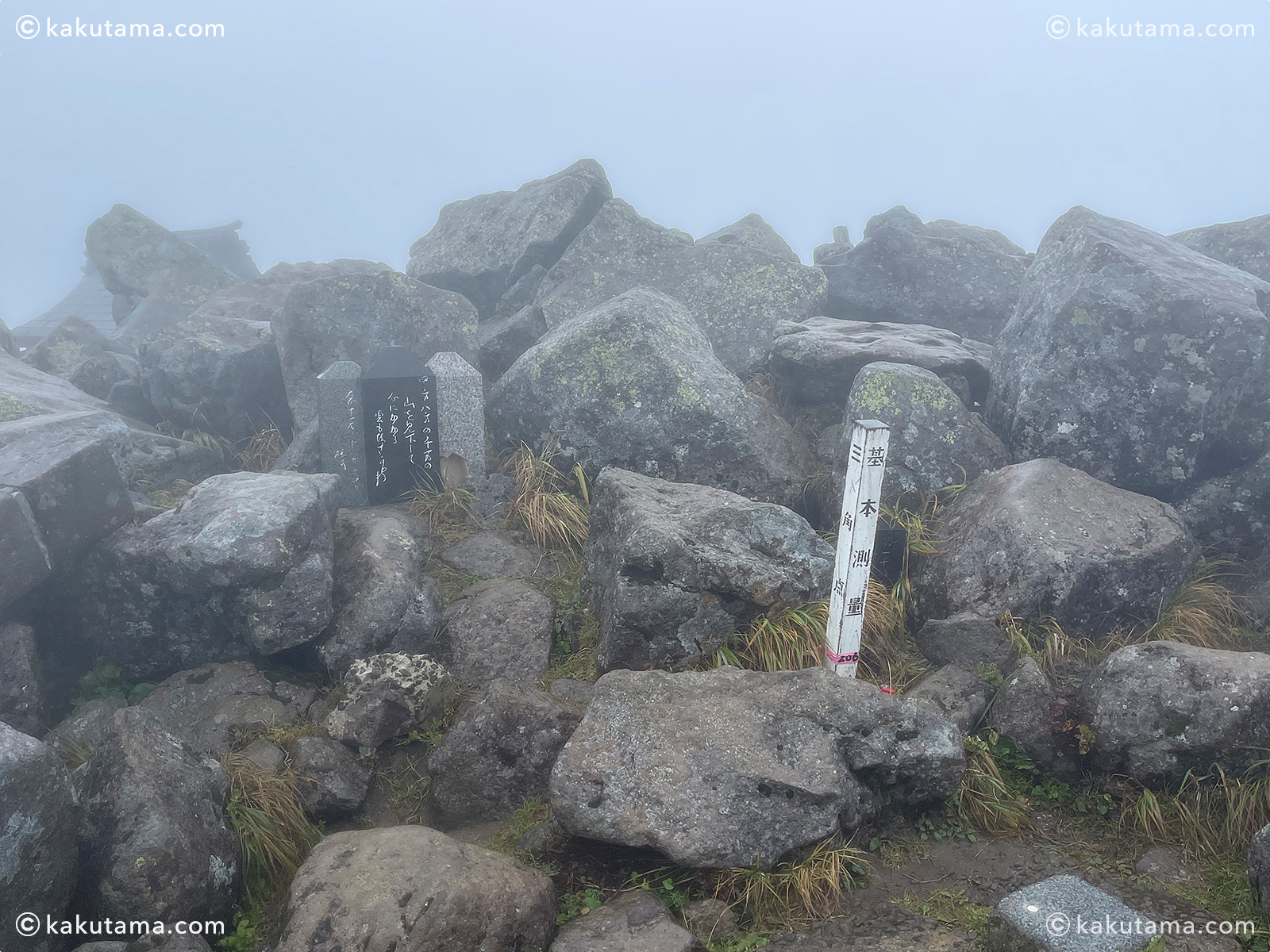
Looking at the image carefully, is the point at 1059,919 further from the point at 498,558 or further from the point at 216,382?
the point at 216,382

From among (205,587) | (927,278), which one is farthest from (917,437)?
(205,587)

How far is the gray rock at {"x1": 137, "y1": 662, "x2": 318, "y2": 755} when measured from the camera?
5.43 metres

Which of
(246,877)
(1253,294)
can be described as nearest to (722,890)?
(246,877)

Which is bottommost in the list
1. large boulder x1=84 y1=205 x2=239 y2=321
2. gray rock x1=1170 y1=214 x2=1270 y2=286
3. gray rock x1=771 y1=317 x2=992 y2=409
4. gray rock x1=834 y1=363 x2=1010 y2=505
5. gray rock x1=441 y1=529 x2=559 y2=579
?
gray rock x1=441 y1=529 x2=559 y2=579

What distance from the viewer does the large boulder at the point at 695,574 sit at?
5.57 metres

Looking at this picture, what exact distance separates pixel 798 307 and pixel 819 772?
8473 millimetres

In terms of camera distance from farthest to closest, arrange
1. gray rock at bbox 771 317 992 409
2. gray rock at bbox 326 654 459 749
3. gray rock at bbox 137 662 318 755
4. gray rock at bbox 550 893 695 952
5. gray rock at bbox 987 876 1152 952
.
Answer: gray rock at bbox 771 317 992 409, gray rock at bbox 137 662 318 755, gray rock at bbox 326 654 459 749, gray rock at bbox 550 893 695 952, gray rock at bbox 987 876 1152 952

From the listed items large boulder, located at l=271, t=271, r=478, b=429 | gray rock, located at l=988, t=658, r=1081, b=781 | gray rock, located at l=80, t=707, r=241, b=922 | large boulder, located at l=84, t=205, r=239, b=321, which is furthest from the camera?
large boulder, located at l=84, t=205, r=239, b=321

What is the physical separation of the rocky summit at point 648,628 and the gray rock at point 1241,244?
5.8 inches

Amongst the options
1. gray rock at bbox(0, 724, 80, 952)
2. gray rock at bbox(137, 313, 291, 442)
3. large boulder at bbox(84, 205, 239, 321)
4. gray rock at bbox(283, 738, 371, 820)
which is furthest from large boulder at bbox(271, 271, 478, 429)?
large boulder at bbox(84, 205, 239, 321)

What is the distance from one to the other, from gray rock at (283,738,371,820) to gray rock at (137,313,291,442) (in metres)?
5.84

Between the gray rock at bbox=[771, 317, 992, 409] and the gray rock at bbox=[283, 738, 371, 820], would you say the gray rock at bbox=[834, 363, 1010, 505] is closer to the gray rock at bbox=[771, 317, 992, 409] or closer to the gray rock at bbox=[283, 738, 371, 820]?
the gray rock at bbox=[771, 317, 992, 409]

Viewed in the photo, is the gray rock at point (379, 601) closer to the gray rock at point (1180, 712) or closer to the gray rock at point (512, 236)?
the gray rock at point (1180, 712)

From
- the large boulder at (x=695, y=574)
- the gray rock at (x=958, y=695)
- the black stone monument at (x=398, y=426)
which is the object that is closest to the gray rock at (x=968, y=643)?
the gray rock at (x=958, y=695)
